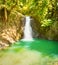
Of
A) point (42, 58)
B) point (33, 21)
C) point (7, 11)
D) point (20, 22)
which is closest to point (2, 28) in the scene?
point (7, 11)

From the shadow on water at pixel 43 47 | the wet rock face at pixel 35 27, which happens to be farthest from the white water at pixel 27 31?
the shadow on water at pixel 43 47

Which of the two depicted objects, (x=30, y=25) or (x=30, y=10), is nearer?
(x=30, y=25)

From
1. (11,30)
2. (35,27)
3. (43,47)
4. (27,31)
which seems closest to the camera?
(43,47)

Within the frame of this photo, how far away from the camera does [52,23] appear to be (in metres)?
22.6

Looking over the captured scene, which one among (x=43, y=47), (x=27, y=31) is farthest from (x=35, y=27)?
(x=43, y=47)

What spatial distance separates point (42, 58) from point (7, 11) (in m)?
10.1

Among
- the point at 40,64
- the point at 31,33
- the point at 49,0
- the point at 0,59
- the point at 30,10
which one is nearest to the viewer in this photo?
the point at 40,64

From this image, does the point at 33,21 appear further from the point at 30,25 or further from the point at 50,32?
the point at 50,32

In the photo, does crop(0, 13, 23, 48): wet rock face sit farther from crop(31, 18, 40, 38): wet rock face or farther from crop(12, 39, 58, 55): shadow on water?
crop(31, 18, 40, 38): wet rock face

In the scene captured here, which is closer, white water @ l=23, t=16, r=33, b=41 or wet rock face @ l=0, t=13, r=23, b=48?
wet rock face @ l=0, t=13, r=23, b=48

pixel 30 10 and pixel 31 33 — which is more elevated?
pixel 30 10

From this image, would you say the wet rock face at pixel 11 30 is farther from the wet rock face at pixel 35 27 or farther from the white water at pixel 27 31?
the wet rock face at pixel 35 27

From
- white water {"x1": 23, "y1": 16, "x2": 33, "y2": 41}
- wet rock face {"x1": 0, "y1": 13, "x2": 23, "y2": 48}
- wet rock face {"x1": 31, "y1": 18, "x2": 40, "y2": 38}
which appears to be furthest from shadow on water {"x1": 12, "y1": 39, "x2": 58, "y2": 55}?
wet rock face {"x1": 31, "y1": 18, "x2": 40, "y2": 38}

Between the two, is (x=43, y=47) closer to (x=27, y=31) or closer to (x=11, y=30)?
(x=11, y=30)
